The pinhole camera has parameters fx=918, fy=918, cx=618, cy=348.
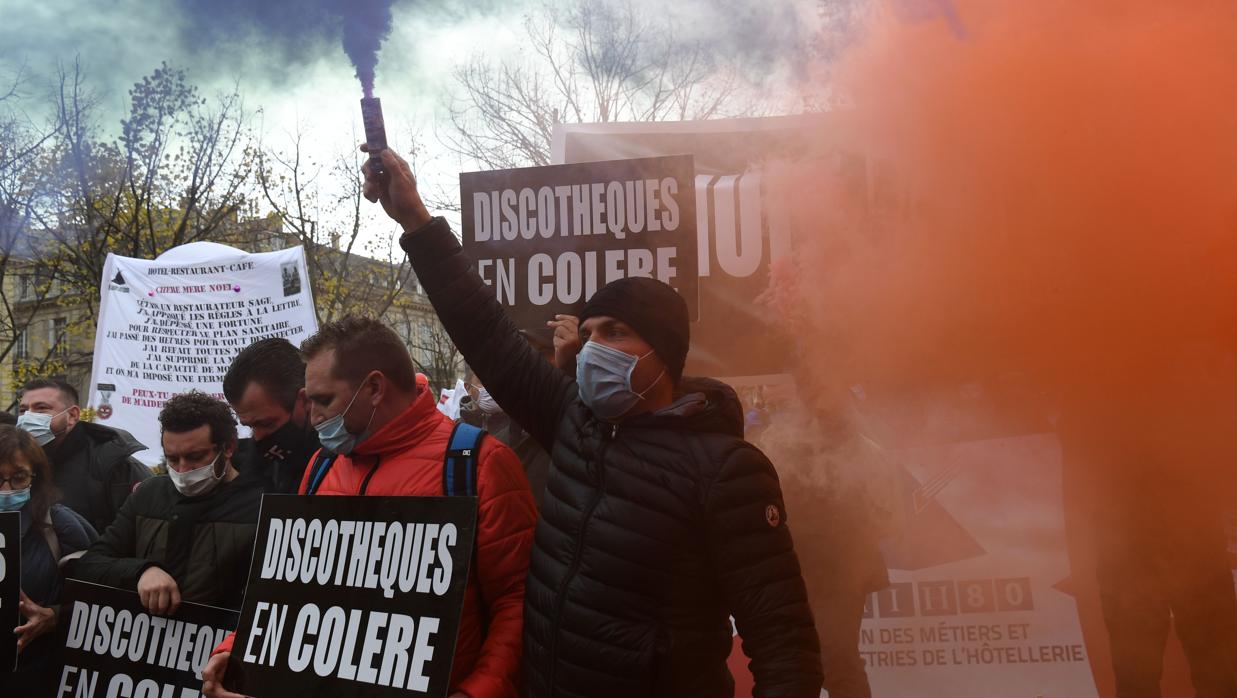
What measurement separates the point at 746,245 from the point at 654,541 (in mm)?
2303

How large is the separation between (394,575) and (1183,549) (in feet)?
10.0

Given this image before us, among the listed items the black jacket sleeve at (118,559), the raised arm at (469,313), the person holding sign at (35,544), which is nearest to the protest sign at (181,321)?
the person holding sign at (35,544)

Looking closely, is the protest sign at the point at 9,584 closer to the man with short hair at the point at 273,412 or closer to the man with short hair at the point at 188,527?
the man with short hair at the point at 188,527

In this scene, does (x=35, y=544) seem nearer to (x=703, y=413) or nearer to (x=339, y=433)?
(x=339, y=433)

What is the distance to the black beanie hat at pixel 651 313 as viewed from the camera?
229 cm

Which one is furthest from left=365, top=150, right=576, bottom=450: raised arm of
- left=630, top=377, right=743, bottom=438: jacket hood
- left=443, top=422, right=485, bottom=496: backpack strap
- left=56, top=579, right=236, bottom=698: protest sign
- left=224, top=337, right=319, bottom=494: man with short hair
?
left=56, top=579, right=236, bottom=698: protest sign

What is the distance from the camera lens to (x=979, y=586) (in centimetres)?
394

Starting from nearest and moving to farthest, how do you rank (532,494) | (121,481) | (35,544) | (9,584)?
(532,494) < (9,584) < (35,544) < (121,481)

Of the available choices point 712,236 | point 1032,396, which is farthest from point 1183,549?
point 712,236

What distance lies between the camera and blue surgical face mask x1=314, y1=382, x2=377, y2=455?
249 centimetres

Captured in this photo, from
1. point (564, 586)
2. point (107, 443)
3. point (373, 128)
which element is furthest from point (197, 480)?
point (107, 443)

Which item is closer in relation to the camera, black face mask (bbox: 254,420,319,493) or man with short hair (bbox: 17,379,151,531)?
black face mask (bbox: 254,420,319,493)

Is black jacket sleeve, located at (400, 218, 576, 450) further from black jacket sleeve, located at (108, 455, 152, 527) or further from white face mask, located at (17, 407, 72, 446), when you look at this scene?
white face mask, located at (17, 407, 72, 446)

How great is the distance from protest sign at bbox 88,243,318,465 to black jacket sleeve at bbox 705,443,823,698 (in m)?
4.63
